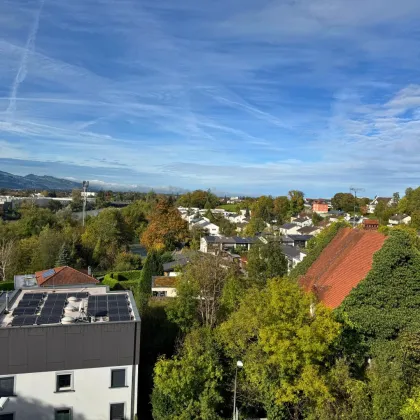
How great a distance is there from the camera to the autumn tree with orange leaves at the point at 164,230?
51281 millimetres

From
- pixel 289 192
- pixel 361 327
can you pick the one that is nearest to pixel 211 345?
pixel 361 327

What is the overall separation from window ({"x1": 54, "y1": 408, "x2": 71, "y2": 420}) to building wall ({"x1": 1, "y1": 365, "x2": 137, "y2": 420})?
5.4 inches

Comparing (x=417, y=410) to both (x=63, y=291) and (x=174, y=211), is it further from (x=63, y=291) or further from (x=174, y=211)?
(x=174, y=211)

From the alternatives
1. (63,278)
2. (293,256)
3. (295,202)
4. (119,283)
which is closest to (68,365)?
(63,278)

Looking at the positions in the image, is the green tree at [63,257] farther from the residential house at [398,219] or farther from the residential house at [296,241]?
the residential house at [398,219]

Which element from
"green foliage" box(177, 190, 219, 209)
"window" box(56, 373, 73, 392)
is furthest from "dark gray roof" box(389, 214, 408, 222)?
"window" box(56, 373, 73, 392)

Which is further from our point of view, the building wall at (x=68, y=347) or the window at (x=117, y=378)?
the window at (x=117, y=378)

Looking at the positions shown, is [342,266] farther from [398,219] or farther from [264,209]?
[264,209]

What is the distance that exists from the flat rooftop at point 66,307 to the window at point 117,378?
1881 millimetres

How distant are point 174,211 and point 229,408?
40.2 metres

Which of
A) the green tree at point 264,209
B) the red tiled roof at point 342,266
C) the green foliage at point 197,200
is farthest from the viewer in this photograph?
the green foliage at point 197,200

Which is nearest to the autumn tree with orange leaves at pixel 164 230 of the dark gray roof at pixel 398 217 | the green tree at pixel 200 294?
the green tree at pixel 200 294

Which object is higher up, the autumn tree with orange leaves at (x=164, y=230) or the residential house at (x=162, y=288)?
the autumn tree with orange leaves at (x=164, y=230)

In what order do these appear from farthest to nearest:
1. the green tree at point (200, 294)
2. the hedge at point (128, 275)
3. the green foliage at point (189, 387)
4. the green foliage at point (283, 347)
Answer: the hedge at point (128, 275)
the green tree at point (200, 294)
the green foliage at point (189, 387)
the green foliage at point (283, 347)
